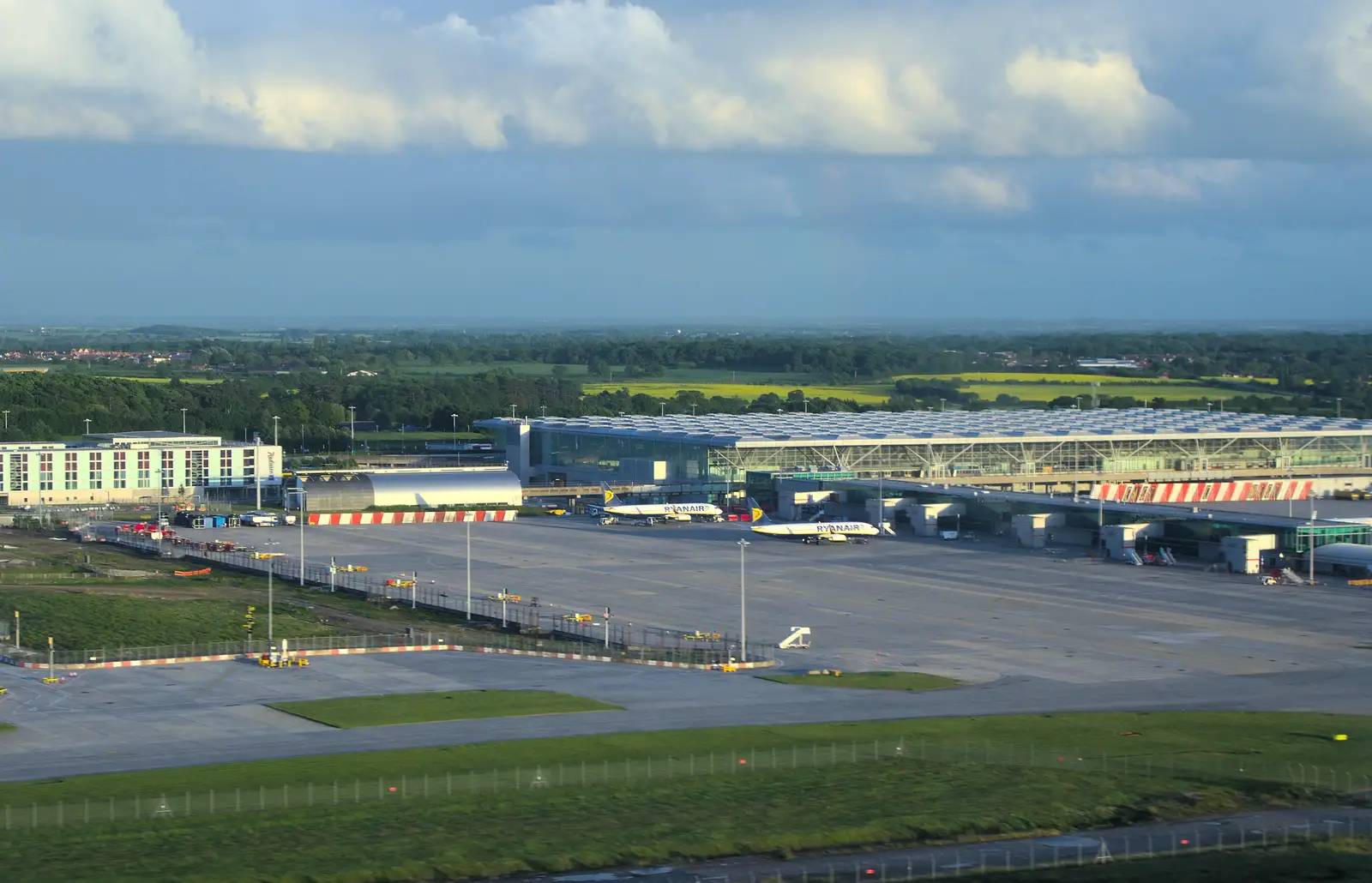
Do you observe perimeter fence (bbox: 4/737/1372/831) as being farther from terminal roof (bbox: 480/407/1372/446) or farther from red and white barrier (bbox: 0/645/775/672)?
terminal roof (bbox: 480/407/1372/446)

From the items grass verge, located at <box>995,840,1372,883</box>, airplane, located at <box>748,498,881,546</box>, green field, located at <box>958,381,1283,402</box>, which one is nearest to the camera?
grass verge, located at <box>995,840,1372,883</box>

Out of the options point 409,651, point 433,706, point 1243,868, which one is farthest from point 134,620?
point 1243,868

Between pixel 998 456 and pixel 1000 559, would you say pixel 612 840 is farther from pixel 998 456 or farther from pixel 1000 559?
pixel 998 456

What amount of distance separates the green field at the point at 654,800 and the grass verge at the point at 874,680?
6.45 meters

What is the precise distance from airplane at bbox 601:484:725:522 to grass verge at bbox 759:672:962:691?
176 feet

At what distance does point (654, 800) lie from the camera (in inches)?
1615

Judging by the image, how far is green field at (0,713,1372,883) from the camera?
36250 millimetres

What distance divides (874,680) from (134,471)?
8134 cm

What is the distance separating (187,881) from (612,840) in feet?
28.6

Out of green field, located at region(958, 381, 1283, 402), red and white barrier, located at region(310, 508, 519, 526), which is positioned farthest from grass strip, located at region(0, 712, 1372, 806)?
green field, located at region(958, 381, 1283, 402)

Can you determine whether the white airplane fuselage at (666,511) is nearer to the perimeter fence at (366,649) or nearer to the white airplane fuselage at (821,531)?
the white airplane fuselage at (821,531)

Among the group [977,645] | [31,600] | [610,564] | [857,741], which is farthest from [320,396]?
[857,741]

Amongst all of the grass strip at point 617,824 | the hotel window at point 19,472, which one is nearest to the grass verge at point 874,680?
the grass strip at point 617,824

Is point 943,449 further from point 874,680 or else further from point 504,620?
point 874,680
